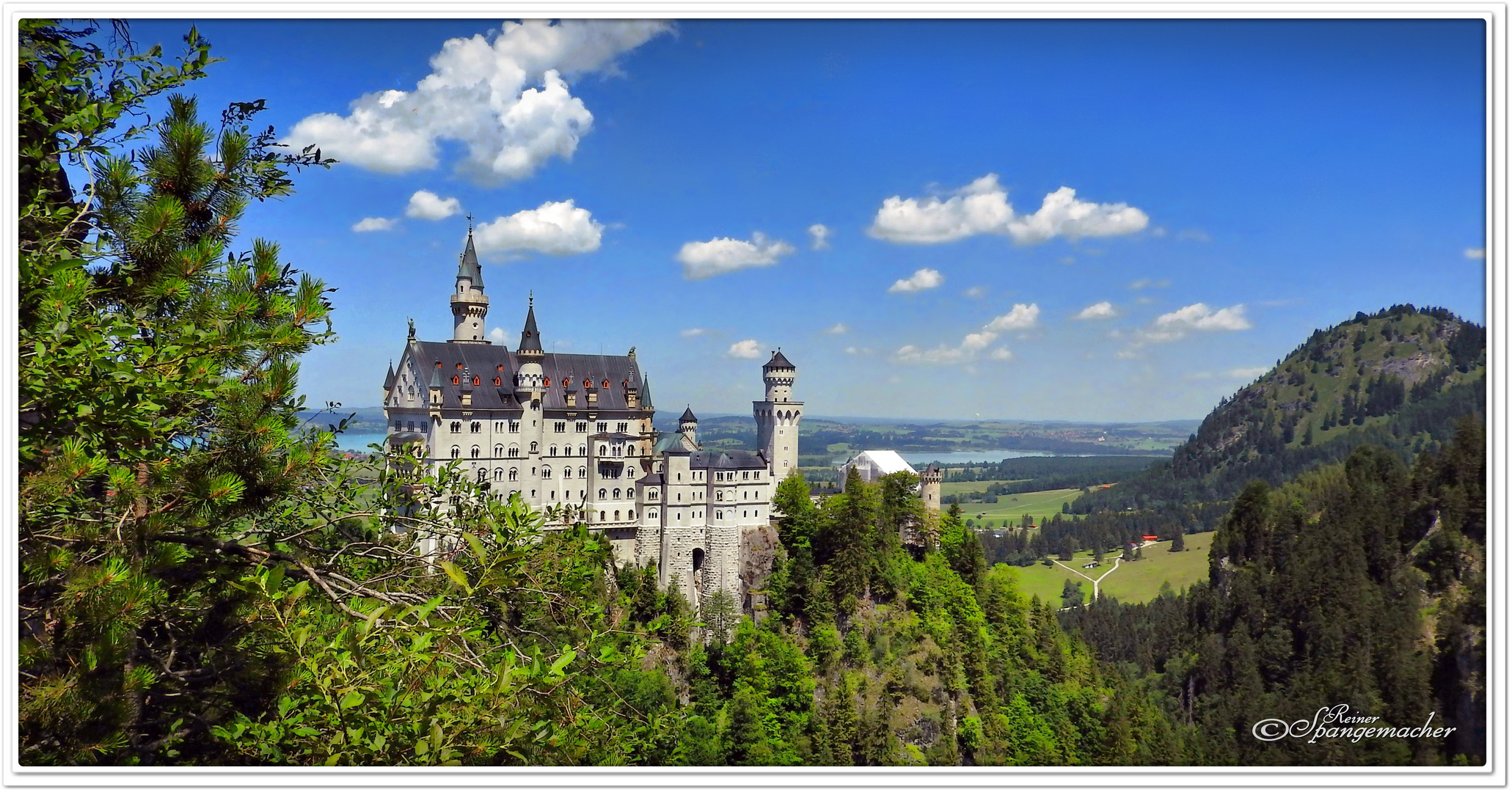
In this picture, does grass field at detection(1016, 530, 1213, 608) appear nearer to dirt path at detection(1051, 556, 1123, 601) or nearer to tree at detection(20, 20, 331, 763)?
dirt path at detection(1051, 556, 1123, 601)

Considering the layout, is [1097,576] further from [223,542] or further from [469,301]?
[223,542]

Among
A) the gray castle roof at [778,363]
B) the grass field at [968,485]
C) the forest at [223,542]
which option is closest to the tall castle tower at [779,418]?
the gray castle roof at [778,363]

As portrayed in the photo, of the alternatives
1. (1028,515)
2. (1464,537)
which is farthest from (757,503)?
(1028,515)

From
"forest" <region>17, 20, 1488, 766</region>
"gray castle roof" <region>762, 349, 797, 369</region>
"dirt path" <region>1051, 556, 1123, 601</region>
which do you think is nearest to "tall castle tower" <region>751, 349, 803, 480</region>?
"gray castle roof" <region>762, 349, 797, 369</region>

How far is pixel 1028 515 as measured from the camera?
120 meters

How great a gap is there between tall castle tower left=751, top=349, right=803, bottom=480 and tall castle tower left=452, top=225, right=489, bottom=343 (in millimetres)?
13403

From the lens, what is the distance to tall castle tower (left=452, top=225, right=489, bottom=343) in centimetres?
→ 4256

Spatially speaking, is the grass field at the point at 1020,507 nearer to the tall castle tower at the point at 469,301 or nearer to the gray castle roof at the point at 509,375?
the gray castle roof at the point at 509,375

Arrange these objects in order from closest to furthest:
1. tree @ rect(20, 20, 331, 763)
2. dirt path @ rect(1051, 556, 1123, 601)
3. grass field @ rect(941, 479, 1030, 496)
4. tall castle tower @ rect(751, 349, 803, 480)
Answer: tree @ rect(20, 20, 331, 763) → tall castle tower @ rect(751, 349, 803, 480) → dirt path @ rect(1051, 556, 1123, 601) → grass field @ rect(941, 479, 1030, 496)

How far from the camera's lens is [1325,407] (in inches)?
4338

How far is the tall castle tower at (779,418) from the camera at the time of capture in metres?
46.6

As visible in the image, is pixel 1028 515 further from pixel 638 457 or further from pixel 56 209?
pixel 56 209
